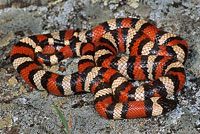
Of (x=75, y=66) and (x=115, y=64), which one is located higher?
(x=115, y=64)

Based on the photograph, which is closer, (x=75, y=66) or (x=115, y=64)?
(x=115, y=64)

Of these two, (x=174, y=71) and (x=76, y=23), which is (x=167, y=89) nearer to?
(x=174, y=71)

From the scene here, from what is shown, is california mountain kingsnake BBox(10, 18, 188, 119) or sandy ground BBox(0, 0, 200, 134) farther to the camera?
california mountain kingsnake BBox(10, 18, 188, 119)

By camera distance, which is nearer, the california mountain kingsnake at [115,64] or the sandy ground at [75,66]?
the sandy ground at [75,66]

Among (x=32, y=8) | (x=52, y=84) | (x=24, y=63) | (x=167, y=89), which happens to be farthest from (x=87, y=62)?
(x=32, y=8)
